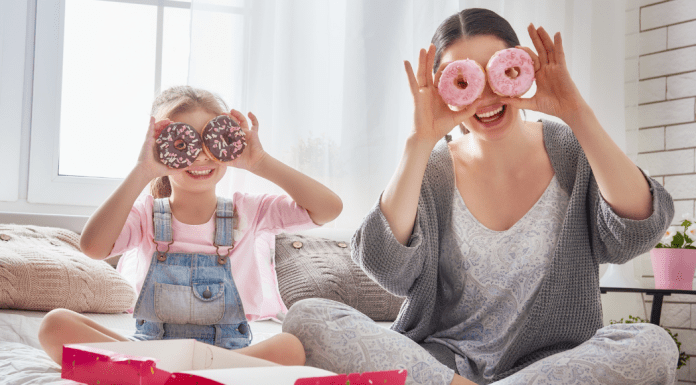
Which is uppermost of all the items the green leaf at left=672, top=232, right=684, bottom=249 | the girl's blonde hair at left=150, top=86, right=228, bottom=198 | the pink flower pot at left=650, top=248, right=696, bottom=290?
the girl's blonde hair at left=150, top=86, right=228, bottom=198

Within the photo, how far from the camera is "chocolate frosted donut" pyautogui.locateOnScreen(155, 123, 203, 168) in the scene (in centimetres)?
123

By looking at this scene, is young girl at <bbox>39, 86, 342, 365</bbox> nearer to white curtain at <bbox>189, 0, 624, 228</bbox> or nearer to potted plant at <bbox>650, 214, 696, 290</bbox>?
white curtain at <bbox>189, 0, 624, 228</bbox>

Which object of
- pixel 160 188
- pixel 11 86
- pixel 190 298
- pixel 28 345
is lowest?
pixel 28 345

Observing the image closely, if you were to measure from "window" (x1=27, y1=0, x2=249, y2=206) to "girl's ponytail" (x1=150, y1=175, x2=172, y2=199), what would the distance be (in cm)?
91

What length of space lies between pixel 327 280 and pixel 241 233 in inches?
17.2

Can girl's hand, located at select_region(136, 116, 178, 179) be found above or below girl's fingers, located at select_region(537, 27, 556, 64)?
below

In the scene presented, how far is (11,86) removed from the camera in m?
2.29

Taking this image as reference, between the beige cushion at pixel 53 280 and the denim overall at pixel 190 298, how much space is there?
359mm

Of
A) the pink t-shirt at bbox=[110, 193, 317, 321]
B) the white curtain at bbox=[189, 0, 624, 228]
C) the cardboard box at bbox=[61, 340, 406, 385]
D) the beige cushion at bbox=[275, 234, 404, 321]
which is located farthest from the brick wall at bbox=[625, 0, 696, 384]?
the cardboard box at bbox=[61, 340, 406, 385]

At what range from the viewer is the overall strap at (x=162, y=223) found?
1.30m

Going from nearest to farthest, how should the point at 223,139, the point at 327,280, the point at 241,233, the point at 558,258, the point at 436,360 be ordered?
the point at 436,360, the point at 558,258, the point at 223,139, the point at 241,233, the point at 327,280

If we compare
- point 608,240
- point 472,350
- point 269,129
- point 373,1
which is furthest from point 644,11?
point 472,350

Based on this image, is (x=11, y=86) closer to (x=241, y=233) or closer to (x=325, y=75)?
(x=325, y=75)

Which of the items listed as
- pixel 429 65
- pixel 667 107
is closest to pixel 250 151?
pixel 429 65
